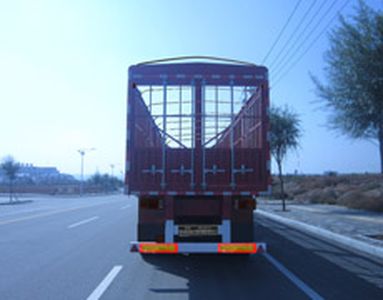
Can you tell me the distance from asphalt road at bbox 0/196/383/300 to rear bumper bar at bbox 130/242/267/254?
1.66 feet

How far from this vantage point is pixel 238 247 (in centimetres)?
700

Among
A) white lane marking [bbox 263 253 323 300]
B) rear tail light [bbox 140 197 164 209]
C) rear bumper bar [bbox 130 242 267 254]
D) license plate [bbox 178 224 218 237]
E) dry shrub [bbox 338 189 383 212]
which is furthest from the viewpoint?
dry shrub [bbox 338 189 383 212]

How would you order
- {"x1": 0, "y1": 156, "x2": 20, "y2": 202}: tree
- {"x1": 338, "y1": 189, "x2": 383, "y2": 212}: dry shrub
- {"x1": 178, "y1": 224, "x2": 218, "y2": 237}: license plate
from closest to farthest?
{"x1": 178, "y1": 224, "x2": 218, "y2": 237}: license plate → {"x1": 338, "y1": 189, "x2": 383, "y2": 212}: dry shrub → {"x1": 0, "y1": 156, "x2": 20, "y2": 202}: tree

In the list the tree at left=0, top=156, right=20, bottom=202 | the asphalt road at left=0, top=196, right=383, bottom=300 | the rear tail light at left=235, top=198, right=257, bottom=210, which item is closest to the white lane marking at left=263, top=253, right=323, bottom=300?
the asphalt road at left=0, top=196, right=383, bottom=300

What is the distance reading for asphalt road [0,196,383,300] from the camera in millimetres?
6160

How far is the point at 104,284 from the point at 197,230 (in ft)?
6.05

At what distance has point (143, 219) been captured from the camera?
7.52 m

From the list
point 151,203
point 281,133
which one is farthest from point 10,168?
point 151,203

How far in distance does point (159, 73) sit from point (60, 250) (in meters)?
5.17

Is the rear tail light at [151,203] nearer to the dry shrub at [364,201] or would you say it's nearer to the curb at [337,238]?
the curb at [337,238]

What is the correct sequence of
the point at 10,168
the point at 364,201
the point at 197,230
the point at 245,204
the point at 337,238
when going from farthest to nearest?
the point at 10,168 < the point at 364,201 < the point at 337,238 < the point at 245,204 < the point at 197,230

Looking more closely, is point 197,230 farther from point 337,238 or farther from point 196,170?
point 337,238

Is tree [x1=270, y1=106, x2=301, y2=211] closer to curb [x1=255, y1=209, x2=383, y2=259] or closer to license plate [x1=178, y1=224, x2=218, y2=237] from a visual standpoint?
curb [x1=255, y1=209, x2=383, y2=259]

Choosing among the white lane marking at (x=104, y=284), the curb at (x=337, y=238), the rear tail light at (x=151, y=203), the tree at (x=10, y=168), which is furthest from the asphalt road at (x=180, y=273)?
the tree at (x=10, y=168)
